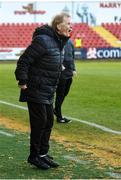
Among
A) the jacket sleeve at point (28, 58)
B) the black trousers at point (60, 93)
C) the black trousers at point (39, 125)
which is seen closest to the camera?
the jacket sleeve at point (28, 58)

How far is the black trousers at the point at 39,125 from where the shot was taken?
697 cm

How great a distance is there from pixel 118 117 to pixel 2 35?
3625 cm

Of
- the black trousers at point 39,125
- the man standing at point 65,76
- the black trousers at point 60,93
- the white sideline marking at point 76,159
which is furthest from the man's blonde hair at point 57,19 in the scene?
the black trousers at point 60,93

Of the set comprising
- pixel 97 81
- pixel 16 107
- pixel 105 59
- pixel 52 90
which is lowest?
pixel 105 59

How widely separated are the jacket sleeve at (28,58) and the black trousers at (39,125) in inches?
17.0

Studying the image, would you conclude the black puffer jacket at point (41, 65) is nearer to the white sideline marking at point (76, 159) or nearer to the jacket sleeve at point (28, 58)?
the jacket sleeve at point (28, 58)

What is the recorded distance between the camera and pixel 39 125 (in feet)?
22.9

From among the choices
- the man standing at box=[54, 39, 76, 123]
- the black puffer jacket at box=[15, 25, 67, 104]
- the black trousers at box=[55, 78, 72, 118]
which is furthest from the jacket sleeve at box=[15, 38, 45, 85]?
the black trousers at box=[55, 78, 72, 118]

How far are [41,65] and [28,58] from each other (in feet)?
0.66

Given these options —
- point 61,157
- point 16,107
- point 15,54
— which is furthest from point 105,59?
point 61,157

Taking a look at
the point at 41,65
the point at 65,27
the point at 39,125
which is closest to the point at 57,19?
the point at 65,27

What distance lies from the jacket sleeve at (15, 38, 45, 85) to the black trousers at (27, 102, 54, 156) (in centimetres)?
43

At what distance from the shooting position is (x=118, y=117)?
487 inches

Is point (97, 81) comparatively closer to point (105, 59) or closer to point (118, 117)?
point (118, 117)
